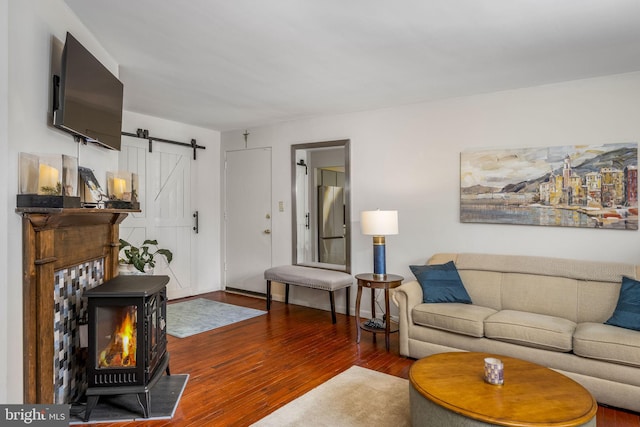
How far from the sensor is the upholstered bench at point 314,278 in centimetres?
449

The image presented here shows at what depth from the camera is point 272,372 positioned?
317 centimetres

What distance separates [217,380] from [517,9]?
10.7 feet

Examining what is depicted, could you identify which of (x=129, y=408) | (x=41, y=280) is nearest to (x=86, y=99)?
(x=41, y=280)

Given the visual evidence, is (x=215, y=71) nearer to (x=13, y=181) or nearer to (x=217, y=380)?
(x=13, y=181)

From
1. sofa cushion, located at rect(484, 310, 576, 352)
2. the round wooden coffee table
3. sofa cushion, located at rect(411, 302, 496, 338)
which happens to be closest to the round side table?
sofa cushion, located at rect(411, 302, 496, 338)

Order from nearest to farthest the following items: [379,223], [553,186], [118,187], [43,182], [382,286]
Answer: [43,182] < [118,187] < [553,186] < [382,286] < [379,223]

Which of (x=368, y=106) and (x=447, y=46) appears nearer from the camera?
(x=447, y=46)

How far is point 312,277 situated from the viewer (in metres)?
4.61

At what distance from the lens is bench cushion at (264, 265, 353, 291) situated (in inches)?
177

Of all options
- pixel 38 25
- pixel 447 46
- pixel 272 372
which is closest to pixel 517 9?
pixel 447 46

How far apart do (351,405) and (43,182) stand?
7.39ft

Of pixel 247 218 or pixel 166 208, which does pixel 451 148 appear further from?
pixel 166 208

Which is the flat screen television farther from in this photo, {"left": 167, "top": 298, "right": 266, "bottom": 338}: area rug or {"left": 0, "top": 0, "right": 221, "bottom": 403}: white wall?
{"left": 167, "top": 298, "right": 266, "bottom": 338}: area rug

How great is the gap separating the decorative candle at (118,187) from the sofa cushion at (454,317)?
2573mm
